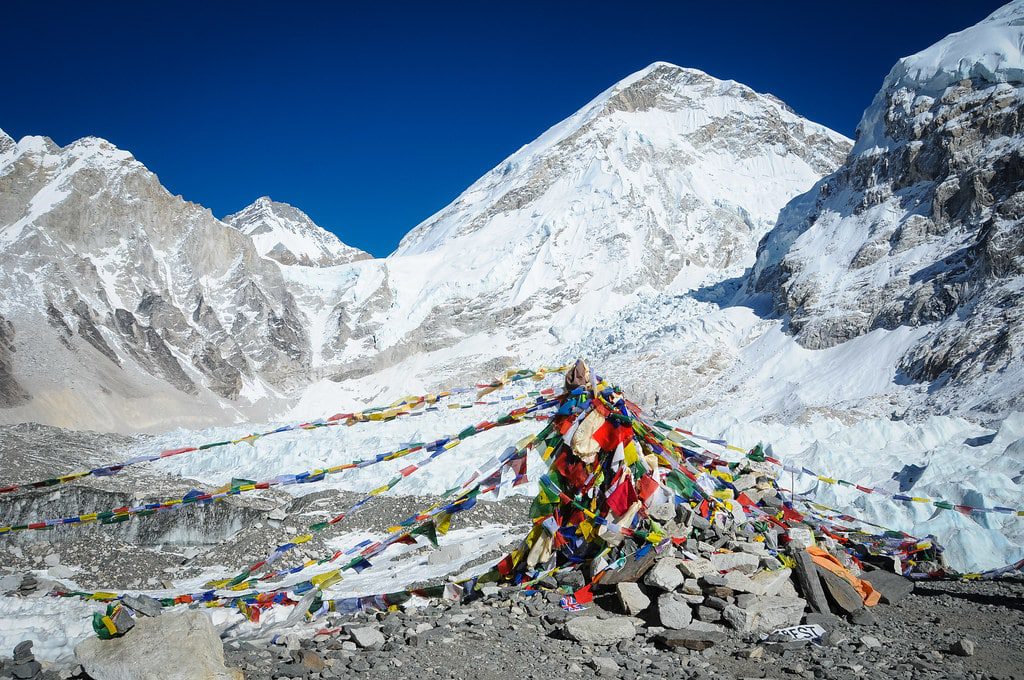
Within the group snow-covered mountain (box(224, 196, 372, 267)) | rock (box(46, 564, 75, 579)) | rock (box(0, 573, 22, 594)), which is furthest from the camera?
snow-covered mountain (box(224, 196, 372, 267))

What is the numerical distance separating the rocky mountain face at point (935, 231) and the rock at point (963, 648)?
20231 millimetres

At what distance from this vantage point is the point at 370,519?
15.6m

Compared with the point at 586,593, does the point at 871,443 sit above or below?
below

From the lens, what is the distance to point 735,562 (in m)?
6.20

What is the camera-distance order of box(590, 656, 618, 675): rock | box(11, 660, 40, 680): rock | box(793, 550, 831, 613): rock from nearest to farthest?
box(590, 656, 618, 675): rock
box(11, 660, 40, 680): rock
box(793, 550, 831, 613): rock

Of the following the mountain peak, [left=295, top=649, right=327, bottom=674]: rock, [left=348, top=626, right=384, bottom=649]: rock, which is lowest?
[left=348, top=626, right=384, bottom=649]: rock

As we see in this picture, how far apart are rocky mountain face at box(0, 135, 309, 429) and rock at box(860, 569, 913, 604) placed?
1728 inches

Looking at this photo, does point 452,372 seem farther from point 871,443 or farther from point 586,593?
point 586,593

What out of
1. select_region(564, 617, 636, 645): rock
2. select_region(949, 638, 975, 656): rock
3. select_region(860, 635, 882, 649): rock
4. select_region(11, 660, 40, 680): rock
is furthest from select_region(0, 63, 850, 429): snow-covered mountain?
select_region(949, 638, 975, 656): rock

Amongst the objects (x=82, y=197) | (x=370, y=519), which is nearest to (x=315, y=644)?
(x=370, y=519)

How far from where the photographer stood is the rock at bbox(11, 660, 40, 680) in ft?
16.9

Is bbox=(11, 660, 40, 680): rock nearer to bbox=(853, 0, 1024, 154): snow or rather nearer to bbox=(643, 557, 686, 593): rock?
bbox=(643, 557, 686, 593): rock

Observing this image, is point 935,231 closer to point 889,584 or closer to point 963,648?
point 889,584

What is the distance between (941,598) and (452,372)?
54.0 meters
